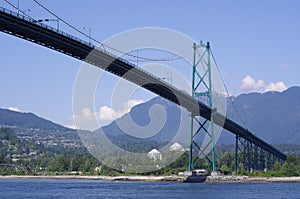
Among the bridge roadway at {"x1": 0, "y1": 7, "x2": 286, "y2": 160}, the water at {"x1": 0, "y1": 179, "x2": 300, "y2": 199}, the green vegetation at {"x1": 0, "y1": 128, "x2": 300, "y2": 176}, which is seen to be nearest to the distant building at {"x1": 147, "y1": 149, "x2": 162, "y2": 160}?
the green vegetation at {"x1": 0, "y1": 128, "x2": 300, "y2": 176}

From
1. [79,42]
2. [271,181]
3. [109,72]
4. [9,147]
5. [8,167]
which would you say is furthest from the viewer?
[9,147]

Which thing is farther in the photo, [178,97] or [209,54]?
[209,54]

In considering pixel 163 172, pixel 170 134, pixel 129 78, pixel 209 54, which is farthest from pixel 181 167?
pixel 170 134

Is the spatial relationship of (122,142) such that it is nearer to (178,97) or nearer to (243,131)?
(243,131)

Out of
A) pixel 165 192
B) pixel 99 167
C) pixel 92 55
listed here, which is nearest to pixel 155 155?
pixel 99 167

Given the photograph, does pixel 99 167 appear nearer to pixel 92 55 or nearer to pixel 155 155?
pixel 155 155

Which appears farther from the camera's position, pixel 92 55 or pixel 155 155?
pixel 155 155

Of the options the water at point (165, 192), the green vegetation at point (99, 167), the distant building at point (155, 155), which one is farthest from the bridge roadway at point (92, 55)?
the distant building at point (155, 155)

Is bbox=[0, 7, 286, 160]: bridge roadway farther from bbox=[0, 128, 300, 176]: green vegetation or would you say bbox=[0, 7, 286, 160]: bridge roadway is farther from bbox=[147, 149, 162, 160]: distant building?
bbox=[147, 149, 162, 160]: distant building
